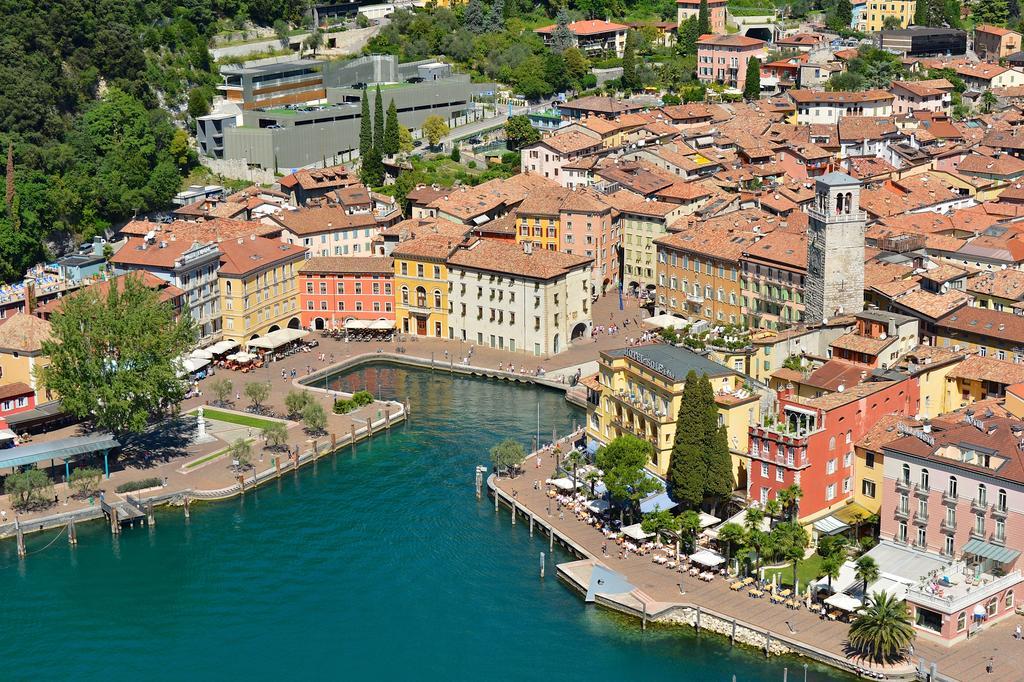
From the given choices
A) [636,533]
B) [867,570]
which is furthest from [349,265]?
[867,570]

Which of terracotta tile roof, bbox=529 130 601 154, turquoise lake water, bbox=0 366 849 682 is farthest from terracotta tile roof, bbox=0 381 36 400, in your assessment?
terracotta tile roof, bbox=529 130 601 154

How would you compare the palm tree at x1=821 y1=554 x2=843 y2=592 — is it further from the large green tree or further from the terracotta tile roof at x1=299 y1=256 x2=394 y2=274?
the terracotta tile roof at x1=299 y1=256 x2=394 y2=274

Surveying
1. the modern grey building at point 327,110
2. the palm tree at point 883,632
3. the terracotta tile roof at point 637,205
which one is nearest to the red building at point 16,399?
the terracotta tile roof at point 637,205

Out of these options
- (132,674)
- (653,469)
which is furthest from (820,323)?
(132,674)

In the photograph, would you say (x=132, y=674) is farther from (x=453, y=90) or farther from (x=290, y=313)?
(x=453, y=90)

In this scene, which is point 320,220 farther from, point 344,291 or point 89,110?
point 89,110

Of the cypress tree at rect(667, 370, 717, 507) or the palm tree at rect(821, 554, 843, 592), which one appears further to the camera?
the cypress tree at rect(667, 370, 717, 507)
